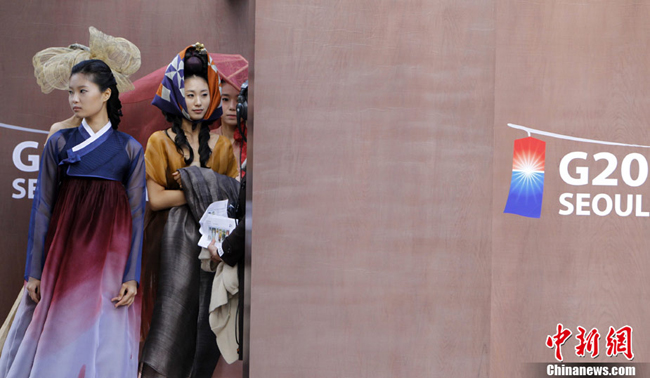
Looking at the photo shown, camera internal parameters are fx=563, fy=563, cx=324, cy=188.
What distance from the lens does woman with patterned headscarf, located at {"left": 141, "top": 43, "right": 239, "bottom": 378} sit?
8.87 feet

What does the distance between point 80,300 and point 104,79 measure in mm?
1001

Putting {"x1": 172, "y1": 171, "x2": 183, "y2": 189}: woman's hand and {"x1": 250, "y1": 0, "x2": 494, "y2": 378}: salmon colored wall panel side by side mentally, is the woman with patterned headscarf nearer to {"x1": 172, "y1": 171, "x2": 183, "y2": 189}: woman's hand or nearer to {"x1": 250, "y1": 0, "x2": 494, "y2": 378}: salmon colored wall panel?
{"x1": 172, "y1": 171, "x2": 183, "y2": 189}: woman's hand

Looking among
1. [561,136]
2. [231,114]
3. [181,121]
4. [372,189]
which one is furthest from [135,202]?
[561,136]

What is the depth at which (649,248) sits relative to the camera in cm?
160

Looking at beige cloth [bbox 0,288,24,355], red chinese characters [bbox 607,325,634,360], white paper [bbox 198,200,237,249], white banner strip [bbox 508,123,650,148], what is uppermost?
white banner strip [bbox 508,123,650,148]

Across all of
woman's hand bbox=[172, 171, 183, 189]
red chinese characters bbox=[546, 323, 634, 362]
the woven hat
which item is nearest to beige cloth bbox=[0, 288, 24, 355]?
woman's hand bbox=[172, 171, 183, 189]

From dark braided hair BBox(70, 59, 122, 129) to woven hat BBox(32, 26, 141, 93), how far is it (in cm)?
7

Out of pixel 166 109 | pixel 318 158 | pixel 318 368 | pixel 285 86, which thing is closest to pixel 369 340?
pixel 318 368

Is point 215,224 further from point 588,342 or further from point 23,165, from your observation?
point 588,342

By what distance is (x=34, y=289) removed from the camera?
8.21 feet

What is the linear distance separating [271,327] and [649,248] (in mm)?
1099

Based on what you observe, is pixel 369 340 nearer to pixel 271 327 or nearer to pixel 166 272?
pixel 271 327

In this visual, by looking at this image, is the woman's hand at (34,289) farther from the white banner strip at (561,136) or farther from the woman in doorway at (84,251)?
the white banner strip at (561,136)

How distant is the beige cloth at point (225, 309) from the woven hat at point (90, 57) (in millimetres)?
1028
